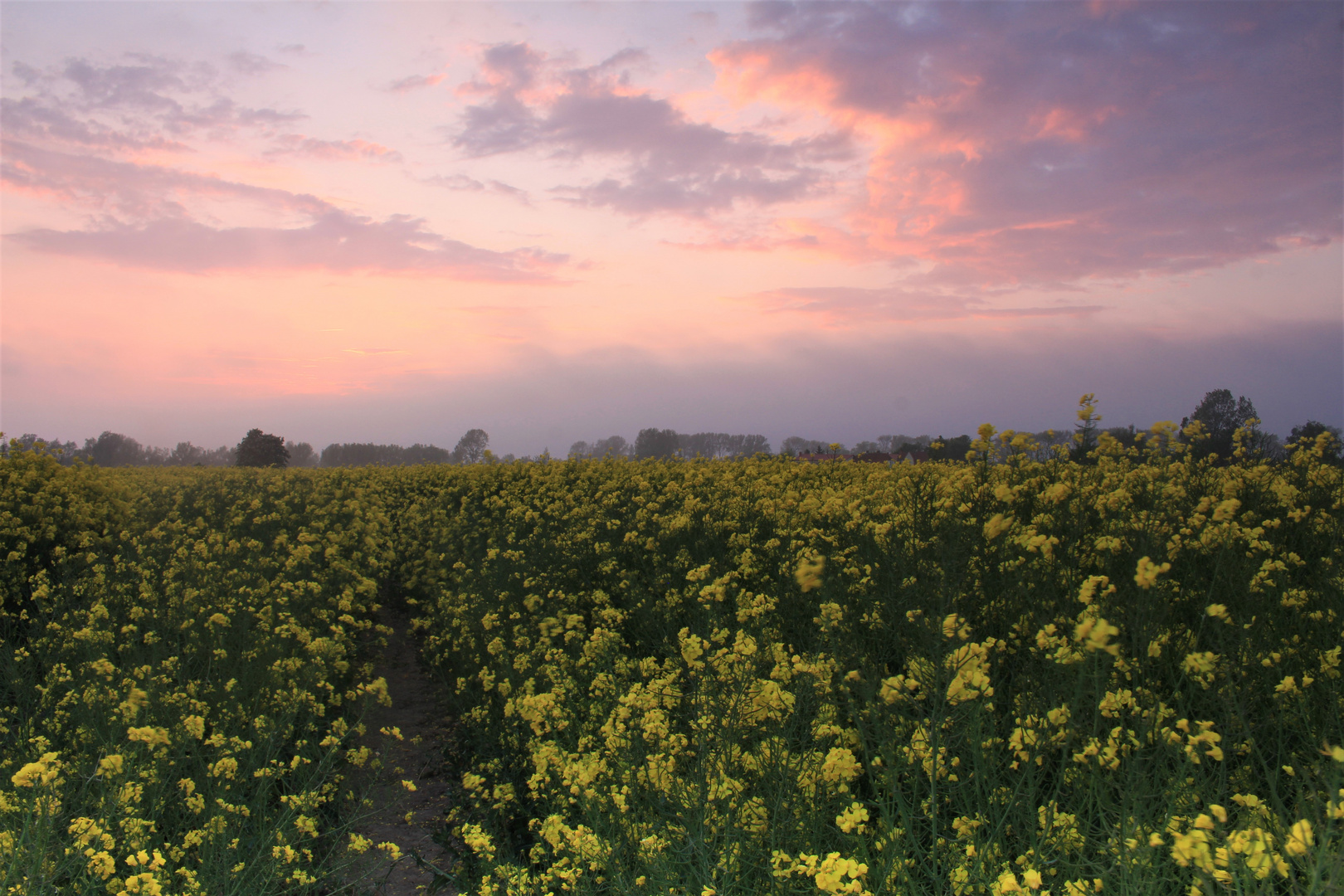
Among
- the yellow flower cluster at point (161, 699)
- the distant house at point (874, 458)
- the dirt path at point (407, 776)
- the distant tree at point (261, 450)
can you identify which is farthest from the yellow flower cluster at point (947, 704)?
the distant tree at point (261, 450)

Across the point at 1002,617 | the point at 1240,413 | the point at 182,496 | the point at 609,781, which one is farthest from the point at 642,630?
the point at 1240,413

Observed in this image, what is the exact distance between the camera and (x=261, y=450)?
44844 millimetres

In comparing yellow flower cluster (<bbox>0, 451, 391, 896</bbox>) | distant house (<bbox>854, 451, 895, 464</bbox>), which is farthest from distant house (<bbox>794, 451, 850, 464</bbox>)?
yellow flower cluster (<bbox>0, 451, 391, 896</bbox>)

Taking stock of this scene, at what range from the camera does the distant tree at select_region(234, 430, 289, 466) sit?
44438 millimetres

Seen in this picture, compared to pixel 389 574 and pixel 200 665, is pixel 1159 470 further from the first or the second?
pixel 389 574

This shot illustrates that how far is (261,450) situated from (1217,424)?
47.8m

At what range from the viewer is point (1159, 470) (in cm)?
695

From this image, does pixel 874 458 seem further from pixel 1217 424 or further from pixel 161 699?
pixel 161 699

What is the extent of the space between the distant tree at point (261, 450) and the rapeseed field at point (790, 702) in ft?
131

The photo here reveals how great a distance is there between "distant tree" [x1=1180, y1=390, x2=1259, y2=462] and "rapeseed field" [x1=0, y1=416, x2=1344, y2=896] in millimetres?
1029

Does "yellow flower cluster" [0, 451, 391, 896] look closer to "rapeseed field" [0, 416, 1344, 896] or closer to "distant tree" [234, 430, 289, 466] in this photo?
"rapeseed field" [0, 416, 1344, 896]

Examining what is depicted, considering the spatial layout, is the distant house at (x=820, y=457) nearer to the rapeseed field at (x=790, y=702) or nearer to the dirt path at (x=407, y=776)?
the rapeseed field at (x=790, y=702)

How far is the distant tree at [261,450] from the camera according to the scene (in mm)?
44438

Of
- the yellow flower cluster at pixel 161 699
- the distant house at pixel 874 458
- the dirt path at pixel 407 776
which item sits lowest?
the dirt path at pixel 407 776
